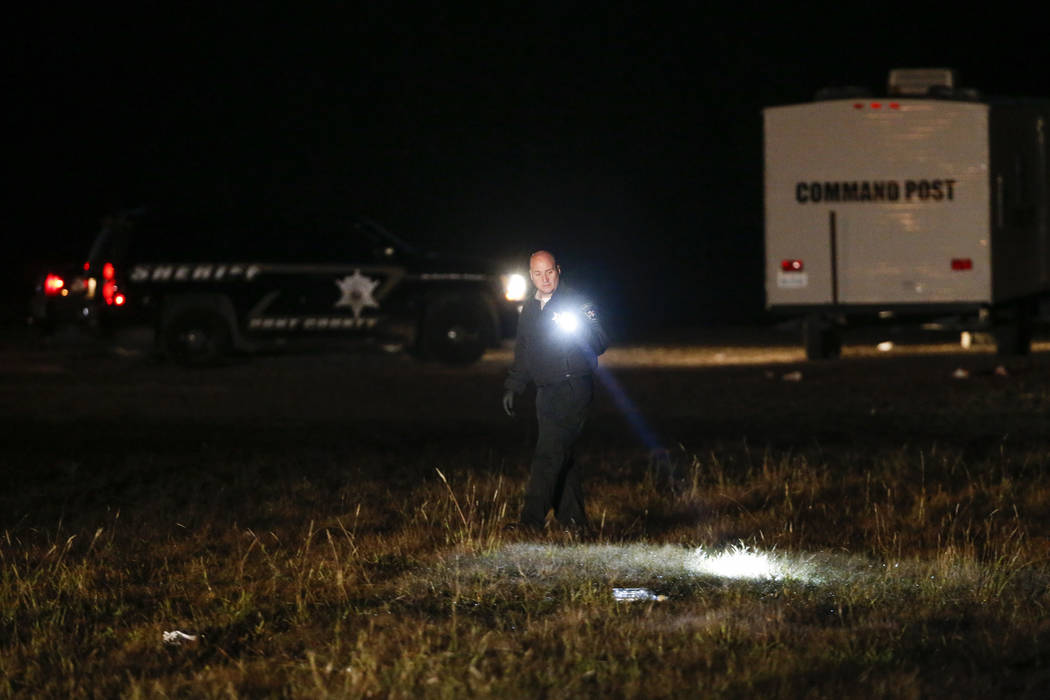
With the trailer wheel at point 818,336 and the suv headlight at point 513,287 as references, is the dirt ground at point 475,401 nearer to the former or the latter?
the trailer wheel at point 818,336

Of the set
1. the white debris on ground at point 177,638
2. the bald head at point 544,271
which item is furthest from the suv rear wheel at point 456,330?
the white debris on ground at point 177,638

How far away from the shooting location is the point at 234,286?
1888 cm

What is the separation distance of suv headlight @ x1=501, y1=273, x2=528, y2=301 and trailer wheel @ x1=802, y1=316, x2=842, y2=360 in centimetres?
344

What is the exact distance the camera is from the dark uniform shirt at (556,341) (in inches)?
330

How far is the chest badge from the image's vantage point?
19.0 metres

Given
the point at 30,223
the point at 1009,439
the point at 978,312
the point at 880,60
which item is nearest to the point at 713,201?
the point at 880,60

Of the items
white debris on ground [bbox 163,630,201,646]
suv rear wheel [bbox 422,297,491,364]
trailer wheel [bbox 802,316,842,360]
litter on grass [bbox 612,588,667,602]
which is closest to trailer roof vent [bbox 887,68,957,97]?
trailer wheel [bbox 802,316,842,360]

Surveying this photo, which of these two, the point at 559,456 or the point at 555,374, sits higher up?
the point at 555,374

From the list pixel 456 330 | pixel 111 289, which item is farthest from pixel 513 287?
pixel 111 289

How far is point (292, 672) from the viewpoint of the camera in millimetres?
5816

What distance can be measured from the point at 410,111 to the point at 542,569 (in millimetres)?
51575

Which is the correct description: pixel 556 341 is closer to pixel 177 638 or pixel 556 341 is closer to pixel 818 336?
pixel 177 638

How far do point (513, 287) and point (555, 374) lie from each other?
438 inches


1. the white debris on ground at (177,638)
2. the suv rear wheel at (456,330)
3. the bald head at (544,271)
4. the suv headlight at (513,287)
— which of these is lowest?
the white debris on ground at (177,638)
